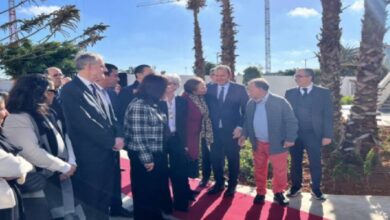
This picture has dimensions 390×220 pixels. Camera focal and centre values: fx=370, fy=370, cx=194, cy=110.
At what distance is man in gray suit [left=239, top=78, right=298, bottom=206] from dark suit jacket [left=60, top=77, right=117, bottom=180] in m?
2.14

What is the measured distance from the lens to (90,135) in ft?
11.5

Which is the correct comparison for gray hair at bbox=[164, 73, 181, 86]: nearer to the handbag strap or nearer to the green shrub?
→ the handbag strap

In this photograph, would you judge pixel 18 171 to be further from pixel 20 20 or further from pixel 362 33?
pixel 362 33

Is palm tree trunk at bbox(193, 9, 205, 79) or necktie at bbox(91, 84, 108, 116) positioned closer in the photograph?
necktie at bbox(91, 84, 108, 116)

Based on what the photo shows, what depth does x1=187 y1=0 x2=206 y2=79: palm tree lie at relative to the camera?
16344 millimetres

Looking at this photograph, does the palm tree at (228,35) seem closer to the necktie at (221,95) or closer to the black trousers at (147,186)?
the necktie at (221,95)

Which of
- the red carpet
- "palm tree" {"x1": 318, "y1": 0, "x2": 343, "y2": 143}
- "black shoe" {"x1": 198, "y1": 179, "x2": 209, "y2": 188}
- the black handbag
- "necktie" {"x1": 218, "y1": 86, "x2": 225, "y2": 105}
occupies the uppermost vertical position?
"palm tree" {"x1": 318, "y1": 0, "x2": 343, "y2": 143}

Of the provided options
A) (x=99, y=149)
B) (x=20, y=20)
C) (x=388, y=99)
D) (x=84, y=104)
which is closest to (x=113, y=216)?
(x=99, y=149)

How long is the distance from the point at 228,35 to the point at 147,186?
9253 millimetres

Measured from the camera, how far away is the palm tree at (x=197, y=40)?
16344 mm

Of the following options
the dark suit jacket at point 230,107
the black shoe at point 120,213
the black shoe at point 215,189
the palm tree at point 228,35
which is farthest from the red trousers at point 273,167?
the palm tree at point 228,35

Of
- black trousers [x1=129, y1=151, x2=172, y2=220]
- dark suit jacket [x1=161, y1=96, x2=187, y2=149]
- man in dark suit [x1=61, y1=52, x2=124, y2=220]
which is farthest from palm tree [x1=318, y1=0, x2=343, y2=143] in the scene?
man in dark suit [x1=61, y1=52, x2=124, y2=220]

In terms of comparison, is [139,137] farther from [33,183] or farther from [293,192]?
[293,192]

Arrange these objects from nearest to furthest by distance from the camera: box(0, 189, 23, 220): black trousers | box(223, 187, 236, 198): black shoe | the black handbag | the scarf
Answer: box(0, 189, 23, 220): black trousers, the black handbag, the scarf, box(223, 187, 236, 198): black shoe
